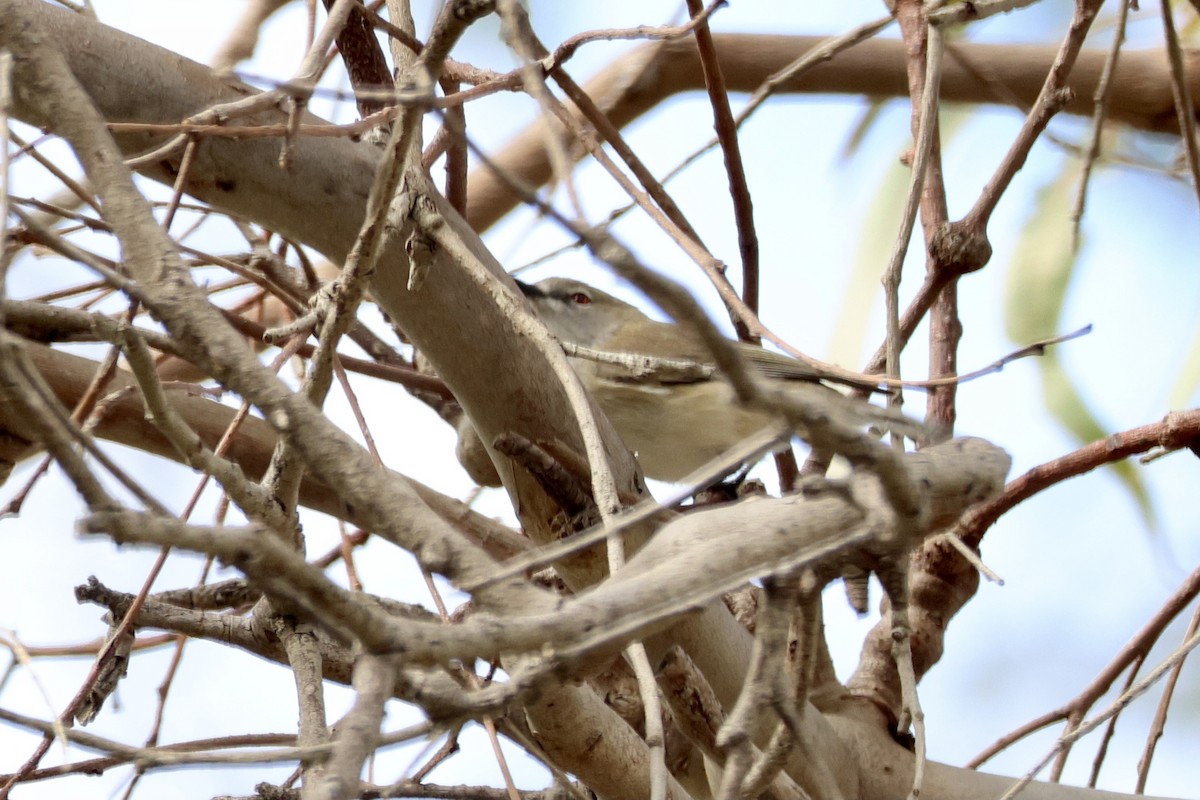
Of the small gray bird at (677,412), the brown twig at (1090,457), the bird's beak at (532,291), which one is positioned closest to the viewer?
the brown twig at (1090,457)

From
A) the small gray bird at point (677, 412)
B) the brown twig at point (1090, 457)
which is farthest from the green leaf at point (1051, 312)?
the brown twig at point (1090, 457)

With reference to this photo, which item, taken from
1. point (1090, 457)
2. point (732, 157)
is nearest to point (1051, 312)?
point (1090, 457)

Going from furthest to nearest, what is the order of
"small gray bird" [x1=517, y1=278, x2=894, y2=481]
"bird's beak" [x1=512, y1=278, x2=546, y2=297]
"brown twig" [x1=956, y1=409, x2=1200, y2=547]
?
"bird's beak" [x1=512, y1=278, x2=546, y2=297] → "small gray bird" [x1=517, y1=278, x2=894, y2=481] → "brown twig" [x1=956, y1=409, x2=1200, y2=547]

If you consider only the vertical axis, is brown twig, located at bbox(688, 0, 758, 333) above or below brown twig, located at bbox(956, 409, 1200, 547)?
above

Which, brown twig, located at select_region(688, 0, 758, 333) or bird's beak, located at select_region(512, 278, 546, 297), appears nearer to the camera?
brown twig, located at select_region(688, 0, 758, 333)

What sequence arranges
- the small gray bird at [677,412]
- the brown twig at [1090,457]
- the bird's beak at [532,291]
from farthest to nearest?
the bird's beak at [532,291] < the small gray bird at [677,412] < the brown twig at [1090,457]

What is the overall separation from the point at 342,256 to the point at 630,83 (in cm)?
164

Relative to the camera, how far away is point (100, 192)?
1.04 m

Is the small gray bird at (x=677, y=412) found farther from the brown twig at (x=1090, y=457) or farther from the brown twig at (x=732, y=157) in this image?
the brown twig at (x=1090, y=457)

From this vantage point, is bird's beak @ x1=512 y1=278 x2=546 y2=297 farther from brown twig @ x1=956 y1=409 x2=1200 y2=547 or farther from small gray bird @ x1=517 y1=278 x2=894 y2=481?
brown twig @ x1=956 y1=409 x2=1200 y2=547

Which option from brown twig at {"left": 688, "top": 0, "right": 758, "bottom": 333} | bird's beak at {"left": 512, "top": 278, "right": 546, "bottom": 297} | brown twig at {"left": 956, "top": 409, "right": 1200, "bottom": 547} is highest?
bird's beak at {"left": 512, "top": 278, "right": 546, "bottom": 297}

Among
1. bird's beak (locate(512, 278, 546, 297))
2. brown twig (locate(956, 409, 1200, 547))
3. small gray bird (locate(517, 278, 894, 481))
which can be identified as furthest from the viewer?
bird's beak (locate(512, 278, 546, 297))

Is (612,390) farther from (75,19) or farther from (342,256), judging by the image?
(75,19)

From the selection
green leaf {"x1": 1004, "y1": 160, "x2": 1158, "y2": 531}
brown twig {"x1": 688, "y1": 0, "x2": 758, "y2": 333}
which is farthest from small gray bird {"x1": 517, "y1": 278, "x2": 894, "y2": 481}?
green leaf {"x1": 1004, "y1": 160, "x2": 1158, "y2": 531}
